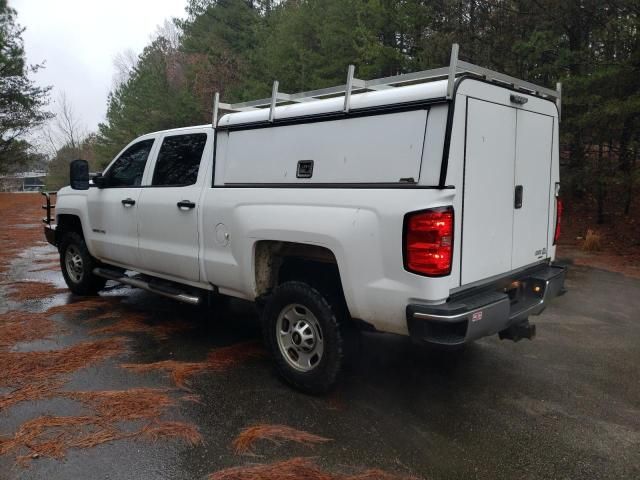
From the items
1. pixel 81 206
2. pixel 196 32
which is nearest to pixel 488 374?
pixel 81 206

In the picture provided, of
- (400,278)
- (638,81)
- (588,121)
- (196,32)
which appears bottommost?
(400,278)

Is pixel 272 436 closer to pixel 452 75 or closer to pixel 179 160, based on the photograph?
pixel 452 75

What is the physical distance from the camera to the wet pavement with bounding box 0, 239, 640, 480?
119 inches

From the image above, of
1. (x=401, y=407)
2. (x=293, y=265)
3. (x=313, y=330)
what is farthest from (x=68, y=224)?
(x=401, y=407)

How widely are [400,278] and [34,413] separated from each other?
2.68m

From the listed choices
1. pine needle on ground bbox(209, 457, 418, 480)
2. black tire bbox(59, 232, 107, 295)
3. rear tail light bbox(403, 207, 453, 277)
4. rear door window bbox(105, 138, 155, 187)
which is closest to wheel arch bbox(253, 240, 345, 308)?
rear tail light bbox(403, 207, 453, 277)

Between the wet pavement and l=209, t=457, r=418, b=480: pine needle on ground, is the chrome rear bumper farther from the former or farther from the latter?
l=209, t=457, r=418, b=480: pine needle on ground

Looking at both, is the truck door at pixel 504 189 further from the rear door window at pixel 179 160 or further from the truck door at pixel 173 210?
the rear door window at pixel 179 160

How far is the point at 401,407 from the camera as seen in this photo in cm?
376

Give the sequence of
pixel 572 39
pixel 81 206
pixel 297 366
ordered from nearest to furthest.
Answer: pixel 297 366, pixel 81 206, pixel 572 39

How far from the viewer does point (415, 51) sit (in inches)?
619

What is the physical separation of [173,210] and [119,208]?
1.15 meters

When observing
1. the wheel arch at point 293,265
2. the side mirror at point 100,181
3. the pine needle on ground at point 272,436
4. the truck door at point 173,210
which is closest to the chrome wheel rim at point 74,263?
the side mirror at point 100,181

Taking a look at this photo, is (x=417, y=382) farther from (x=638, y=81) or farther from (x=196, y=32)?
(x=196, y=32)
